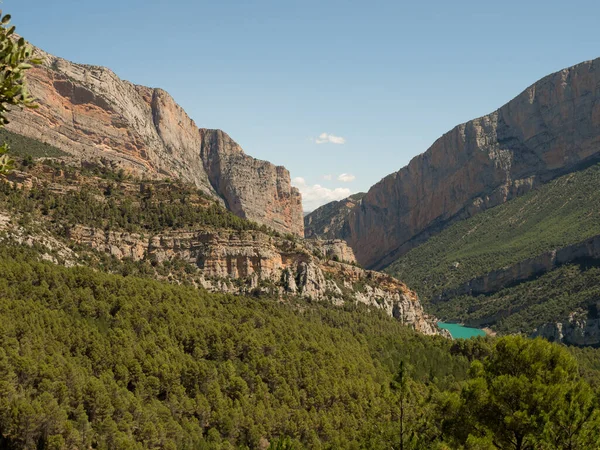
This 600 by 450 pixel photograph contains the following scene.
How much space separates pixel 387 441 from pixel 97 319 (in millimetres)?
31775

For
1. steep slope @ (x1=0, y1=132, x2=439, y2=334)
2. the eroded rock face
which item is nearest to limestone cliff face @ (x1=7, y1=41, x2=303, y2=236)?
steep slope @ (x1=0, y1=132, x2=439, y2=334)

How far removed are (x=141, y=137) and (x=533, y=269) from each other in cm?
10381

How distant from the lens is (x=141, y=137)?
479 feet

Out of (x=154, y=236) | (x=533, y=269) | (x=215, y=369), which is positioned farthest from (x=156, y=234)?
(x=533, y=269)

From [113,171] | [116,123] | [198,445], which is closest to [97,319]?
[198,445]

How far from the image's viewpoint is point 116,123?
138125mm

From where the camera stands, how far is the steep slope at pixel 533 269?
388 feet

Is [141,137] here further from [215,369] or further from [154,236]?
[215,369]

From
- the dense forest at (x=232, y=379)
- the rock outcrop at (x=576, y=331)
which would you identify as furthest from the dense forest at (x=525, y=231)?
the dense forest at (x=232, y=379)

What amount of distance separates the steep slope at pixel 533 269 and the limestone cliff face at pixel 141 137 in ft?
184

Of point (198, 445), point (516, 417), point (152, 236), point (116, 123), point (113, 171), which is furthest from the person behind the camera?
point (116, 123)

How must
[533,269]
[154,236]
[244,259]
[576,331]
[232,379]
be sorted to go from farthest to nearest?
[533,269], [576,331], [244,259], [154,236], [232,379]

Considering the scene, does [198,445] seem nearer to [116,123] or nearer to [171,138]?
[116,123]

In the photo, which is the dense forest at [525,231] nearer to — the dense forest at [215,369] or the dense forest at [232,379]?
the dense forest at [215,369]
